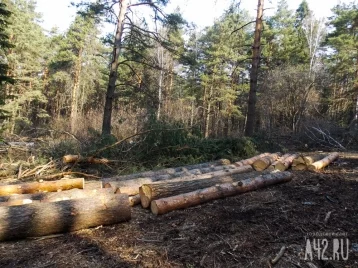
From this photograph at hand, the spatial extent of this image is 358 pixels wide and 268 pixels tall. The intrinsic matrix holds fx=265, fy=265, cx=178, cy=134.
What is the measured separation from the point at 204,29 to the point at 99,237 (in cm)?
2960

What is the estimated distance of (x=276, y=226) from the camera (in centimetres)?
360

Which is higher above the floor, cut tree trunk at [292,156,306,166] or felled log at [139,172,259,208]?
cut tree trunk at [292,156,306,166]

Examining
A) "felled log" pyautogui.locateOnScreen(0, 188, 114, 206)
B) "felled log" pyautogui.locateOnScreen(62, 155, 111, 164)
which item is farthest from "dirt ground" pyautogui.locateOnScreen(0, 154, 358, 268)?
"felled log" pyautogui.locateOnScreen(62, 155, 111, 164)

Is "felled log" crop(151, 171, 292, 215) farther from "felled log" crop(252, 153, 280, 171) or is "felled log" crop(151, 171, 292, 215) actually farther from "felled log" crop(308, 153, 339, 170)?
"felled log" crop(308, 153, 339, 170)

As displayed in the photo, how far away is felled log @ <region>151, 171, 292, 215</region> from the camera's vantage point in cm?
416

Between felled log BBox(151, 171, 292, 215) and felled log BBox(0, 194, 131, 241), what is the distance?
575 millimetres

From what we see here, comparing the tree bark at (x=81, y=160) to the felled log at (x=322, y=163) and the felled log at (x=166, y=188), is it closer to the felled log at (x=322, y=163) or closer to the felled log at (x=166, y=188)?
the felled log at (x=166, y=188)

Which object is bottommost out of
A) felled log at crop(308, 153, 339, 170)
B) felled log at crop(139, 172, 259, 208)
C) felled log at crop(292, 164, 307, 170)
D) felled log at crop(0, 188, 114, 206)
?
felled log at crop(0, 188, 114, 206)

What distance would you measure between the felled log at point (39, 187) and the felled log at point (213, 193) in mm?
1640

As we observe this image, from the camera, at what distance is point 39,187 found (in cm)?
471

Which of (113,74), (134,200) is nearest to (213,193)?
(134,200)

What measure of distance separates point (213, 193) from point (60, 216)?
2.48 metres

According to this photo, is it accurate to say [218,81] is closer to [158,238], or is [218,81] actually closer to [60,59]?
[60,59]

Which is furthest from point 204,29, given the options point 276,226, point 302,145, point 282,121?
point 276,226
